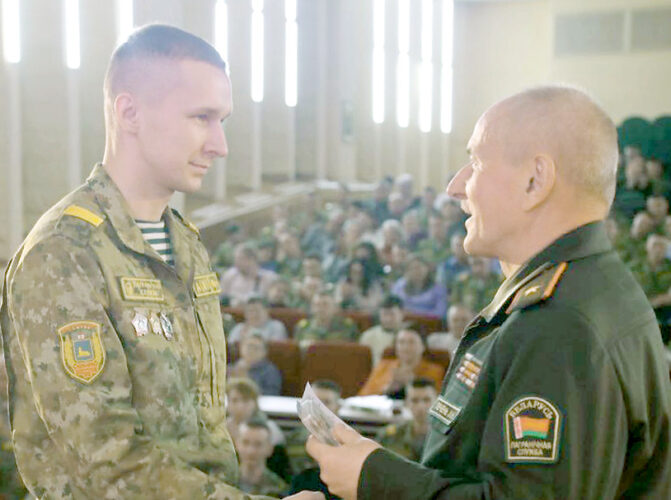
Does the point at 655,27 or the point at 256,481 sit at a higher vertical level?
the point at 655,27

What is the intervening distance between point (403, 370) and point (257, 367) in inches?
40.8

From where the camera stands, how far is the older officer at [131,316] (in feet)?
4.65

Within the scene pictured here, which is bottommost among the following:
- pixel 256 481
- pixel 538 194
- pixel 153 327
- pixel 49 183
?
pixel 256 481

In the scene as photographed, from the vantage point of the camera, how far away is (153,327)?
60.3 inches

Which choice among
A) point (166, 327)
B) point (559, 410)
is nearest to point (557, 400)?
point (559, 410)

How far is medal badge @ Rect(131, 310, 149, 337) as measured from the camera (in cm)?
150

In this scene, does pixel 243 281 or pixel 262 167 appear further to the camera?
pixel 262 167

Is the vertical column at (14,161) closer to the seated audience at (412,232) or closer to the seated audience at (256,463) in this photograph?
the seated audience at (412,232)

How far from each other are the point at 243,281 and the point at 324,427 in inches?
273

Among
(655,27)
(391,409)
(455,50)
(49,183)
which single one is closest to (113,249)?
(391,409)

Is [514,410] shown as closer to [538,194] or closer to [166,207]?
[538,194]

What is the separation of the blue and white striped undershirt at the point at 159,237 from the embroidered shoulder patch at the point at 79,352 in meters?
0.30

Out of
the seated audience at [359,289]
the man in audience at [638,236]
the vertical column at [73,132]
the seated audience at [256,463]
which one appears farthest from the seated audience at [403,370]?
the vertical column at [73,132]

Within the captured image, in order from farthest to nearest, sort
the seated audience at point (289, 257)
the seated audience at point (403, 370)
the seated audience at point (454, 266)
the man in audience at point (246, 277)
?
the seated audience at point (289, 257)
the man in audience at point (246, 277)
the seated audience at point (454, 266)
the seated audience at point (403, 370)
